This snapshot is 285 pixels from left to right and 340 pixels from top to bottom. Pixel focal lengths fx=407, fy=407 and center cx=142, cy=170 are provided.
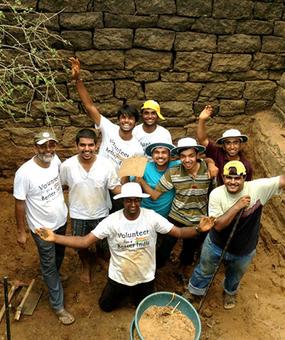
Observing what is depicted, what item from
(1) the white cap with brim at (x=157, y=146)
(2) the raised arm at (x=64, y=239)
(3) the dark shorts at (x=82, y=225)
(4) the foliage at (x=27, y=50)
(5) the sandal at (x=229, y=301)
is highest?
(4) the foliage at (x=27, y=50)

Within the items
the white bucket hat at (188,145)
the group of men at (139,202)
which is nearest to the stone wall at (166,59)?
the group of men at (139,202)

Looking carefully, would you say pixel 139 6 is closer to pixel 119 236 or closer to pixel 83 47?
pixel 83 47

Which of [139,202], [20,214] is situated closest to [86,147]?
[139,202]

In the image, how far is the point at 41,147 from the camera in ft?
11.9

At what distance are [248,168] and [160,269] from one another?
5.47 feet

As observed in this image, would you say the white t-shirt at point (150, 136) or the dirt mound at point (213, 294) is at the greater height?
the white t-shirt at point (150, 136)

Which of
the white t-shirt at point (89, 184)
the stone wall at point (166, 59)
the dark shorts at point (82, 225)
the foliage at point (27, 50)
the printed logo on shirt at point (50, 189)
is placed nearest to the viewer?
the printed logo on shirt at point (50, 189)

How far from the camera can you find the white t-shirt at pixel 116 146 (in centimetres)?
429

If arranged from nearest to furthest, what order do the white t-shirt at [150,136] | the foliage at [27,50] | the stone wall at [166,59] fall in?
the white t-shirt at [150,136], the foliage at [27,50], the stone wall at [166,59]

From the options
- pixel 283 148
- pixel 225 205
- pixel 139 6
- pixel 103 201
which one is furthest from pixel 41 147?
pixel 283 148

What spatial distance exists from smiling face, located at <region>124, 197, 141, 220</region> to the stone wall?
2158mm

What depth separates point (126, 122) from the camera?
4.21m

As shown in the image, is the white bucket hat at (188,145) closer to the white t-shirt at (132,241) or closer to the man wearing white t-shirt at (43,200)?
the white t-shirt at (132,241)

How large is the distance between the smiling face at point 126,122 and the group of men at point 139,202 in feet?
0.03
